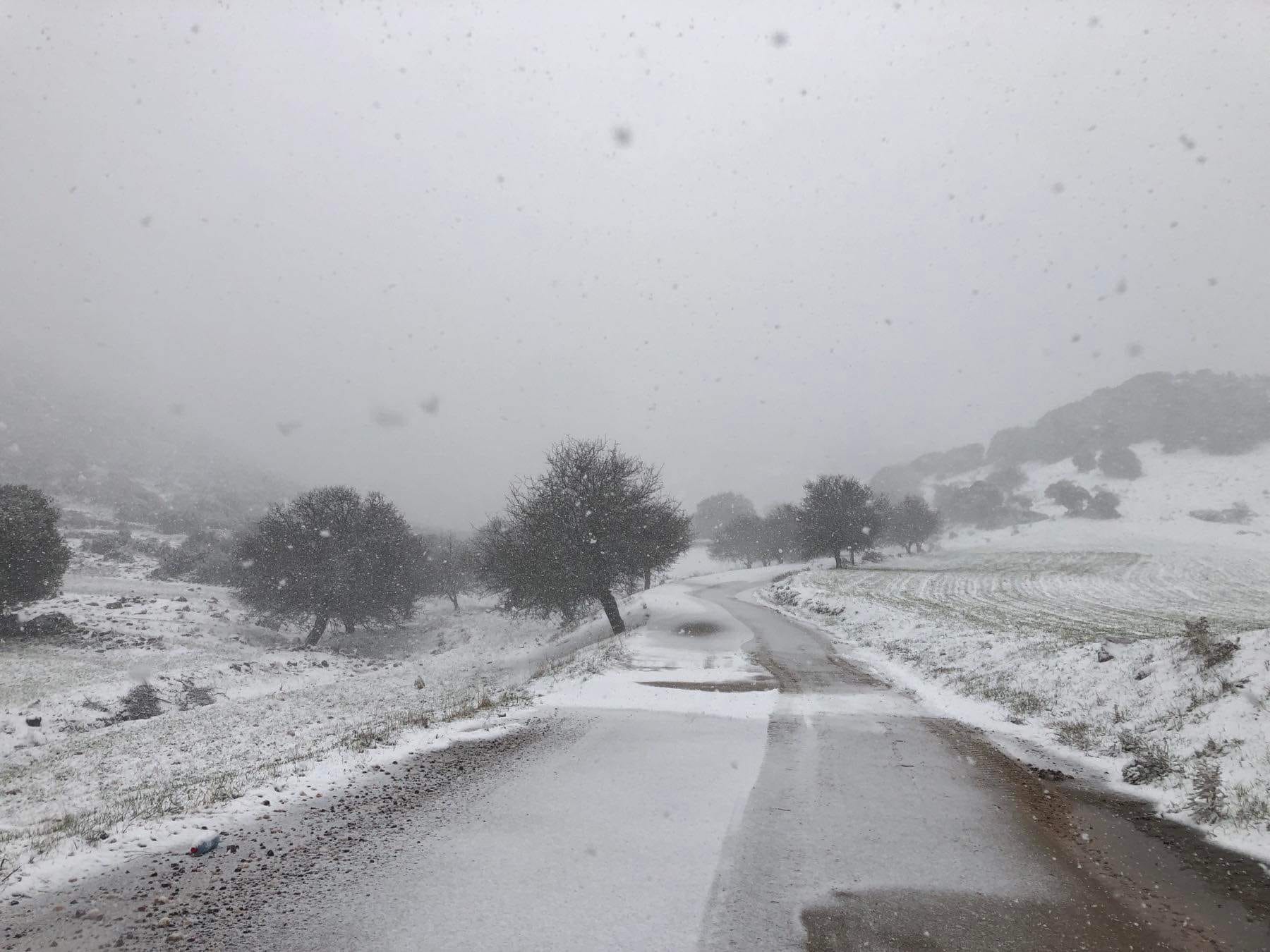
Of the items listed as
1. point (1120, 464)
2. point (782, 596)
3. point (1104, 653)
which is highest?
point (1120, 464)

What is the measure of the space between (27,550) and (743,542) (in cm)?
8205

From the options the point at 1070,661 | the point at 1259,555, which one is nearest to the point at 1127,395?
the point at 1259,555

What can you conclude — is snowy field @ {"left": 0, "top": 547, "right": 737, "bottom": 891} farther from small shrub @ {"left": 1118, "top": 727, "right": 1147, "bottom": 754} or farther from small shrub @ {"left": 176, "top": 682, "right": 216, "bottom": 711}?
small shrub @ {"left": 1118, "top": 727, "right": 1147, "bottom": 754}

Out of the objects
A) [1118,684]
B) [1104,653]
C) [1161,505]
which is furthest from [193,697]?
[1161,505]

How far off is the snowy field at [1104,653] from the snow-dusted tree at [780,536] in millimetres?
26479

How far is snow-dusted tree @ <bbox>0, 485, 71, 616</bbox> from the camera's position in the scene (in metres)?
26.3

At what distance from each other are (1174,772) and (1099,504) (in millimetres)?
109368

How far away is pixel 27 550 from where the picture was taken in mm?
26906

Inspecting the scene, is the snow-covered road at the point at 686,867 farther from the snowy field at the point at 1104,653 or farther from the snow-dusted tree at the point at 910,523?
the snow-dusted tree at the point at 910,523

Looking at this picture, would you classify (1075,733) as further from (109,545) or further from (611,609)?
(109,545)

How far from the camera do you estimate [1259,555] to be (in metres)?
50.8

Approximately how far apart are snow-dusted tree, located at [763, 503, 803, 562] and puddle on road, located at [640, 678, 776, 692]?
7148cm

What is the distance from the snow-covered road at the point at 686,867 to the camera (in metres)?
3.32

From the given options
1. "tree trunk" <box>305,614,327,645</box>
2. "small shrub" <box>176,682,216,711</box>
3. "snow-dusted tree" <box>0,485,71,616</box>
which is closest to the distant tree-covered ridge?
"tree trunk" <box>305,614,327,645</box>
